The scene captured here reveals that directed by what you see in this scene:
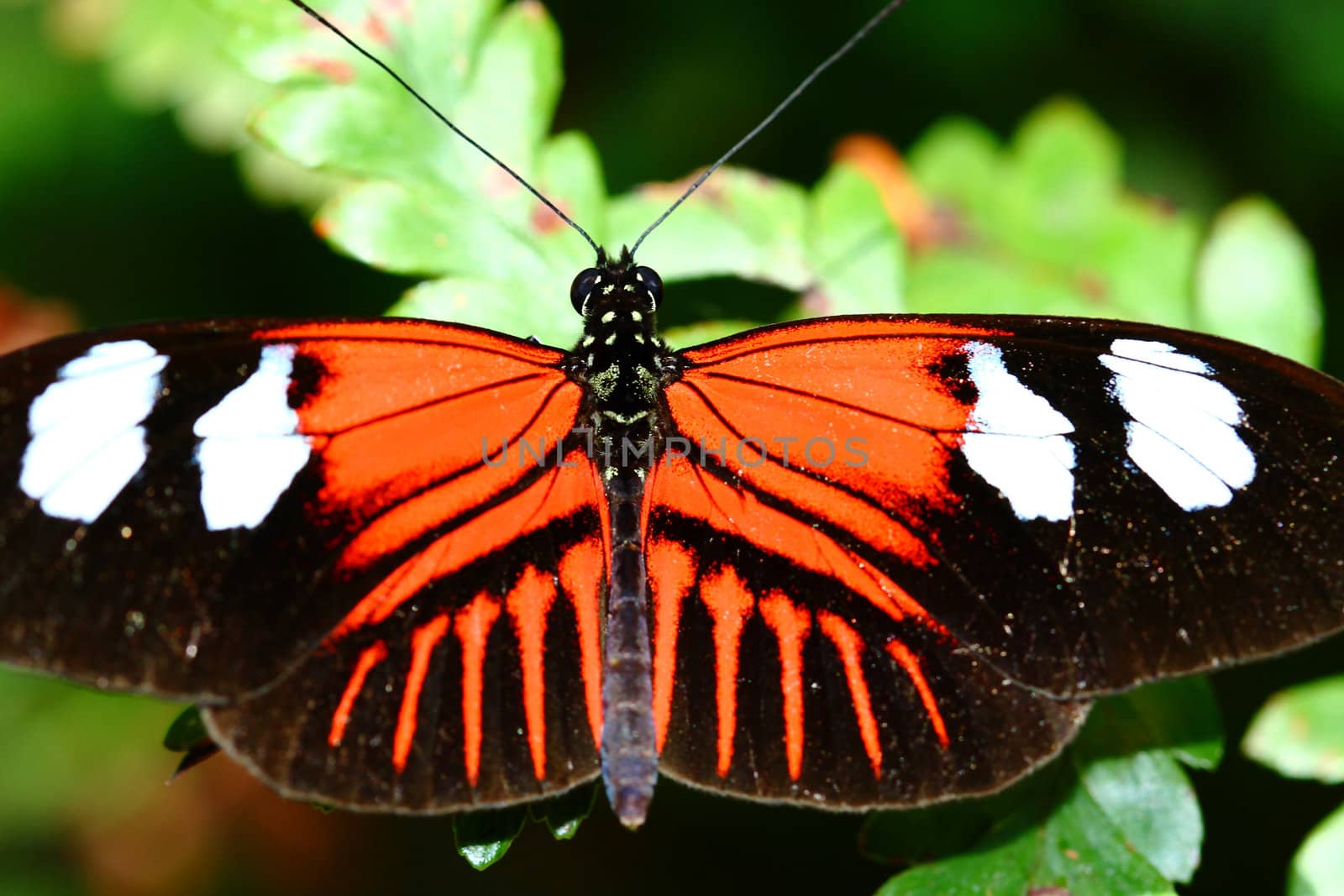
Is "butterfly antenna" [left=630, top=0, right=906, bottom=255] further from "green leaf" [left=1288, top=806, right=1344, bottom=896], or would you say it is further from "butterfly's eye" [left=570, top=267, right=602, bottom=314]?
"green leaf" [left=1288, top=806, right=1344, bottom=896]

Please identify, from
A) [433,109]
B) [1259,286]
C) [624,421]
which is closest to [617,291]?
[624,421]

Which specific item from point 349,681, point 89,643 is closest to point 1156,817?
point 349,681

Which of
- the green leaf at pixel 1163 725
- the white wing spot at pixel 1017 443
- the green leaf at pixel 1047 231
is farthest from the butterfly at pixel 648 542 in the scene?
the green leaf at pixel 1047 231

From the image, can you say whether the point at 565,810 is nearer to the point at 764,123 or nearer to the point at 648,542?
the point at 648,542

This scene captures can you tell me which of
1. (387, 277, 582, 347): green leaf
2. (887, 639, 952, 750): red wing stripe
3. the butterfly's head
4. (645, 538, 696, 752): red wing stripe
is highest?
(387, 277, 582, 347): green leaf

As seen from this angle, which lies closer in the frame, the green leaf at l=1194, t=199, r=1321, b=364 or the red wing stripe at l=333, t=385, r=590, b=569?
the red wing stripe at l=333, t=385, r=590, b=569

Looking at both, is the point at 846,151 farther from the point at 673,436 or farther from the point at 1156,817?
the point at 1156,817

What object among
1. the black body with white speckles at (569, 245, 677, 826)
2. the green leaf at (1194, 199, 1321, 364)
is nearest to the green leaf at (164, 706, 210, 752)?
the black body with white speckles at (569, 245, 677, 826)
